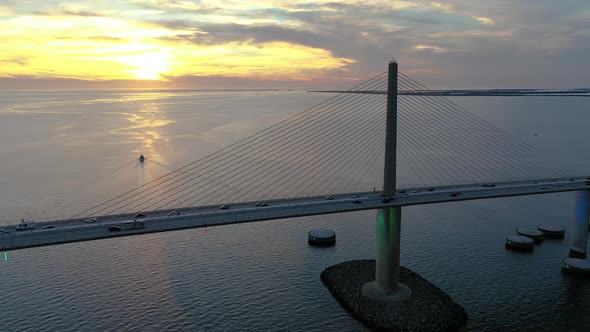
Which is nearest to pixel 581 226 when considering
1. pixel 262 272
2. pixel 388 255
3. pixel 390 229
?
pixel 390 229

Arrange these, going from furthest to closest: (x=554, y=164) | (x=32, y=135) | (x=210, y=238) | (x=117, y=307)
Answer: (x=32, y=135)
(x=554, y=164)
(x=210, y=238)
(x=117, y=307)

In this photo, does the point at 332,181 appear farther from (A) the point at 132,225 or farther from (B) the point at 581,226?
(A) the point at 132,225

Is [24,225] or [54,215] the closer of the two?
[24,225]

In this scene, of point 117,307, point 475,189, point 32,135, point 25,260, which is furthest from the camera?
point 32,135

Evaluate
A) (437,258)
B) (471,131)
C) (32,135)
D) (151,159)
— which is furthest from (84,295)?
(471,131)

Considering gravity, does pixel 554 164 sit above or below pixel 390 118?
below

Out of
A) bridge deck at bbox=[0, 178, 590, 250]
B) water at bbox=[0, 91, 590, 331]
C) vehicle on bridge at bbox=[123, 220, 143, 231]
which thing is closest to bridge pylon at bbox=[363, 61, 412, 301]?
bridge deck at bbox=[0, 178, 590, 250]

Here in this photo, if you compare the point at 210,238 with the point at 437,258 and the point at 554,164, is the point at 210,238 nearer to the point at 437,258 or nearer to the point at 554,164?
the point at 437,258

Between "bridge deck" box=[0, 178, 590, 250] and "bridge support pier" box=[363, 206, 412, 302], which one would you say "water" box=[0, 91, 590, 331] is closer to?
"bridge support pier" box=[363, 206, 412, 302]

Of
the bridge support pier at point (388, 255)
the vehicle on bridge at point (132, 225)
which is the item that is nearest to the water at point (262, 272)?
the bridge support pier at point (388, 255)
